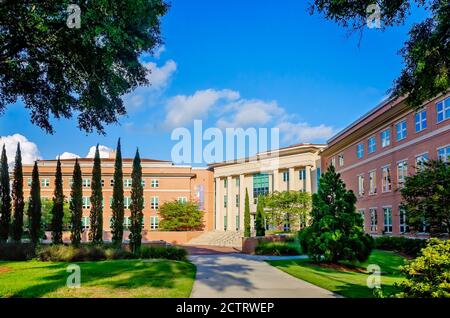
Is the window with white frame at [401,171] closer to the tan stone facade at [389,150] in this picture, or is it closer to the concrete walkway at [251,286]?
the tan stone facade at [389,150]

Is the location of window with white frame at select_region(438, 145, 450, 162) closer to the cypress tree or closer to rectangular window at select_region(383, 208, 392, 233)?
rectangular window at select_region(383, 208, 392, 233)

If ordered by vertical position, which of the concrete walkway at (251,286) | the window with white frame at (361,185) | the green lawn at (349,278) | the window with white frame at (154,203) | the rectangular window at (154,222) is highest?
the window with white frame at (361,185)

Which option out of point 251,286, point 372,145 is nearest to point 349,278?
point 251,286

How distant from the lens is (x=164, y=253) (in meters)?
20.7

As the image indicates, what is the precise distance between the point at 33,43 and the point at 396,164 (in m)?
28.0

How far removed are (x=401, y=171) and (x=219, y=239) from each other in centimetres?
2625

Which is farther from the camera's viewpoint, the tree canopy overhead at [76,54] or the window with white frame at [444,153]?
the window with white frame at [444,153]

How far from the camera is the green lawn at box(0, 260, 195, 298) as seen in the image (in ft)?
33.3

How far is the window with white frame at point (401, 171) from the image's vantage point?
3018 cm

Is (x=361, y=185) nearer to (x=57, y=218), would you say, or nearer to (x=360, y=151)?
(x=360, y=151)

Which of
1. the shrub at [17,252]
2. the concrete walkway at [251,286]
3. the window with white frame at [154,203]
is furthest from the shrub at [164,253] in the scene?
the window with white frame at [154,203]

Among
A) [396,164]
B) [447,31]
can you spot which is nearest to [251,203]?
[396,164]

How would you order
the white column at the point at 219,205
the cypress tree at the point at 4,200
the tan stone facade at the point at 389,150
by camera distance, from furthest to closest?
the white column at the point at 219,205, the cypress tree at the point at 4,200, the tan stone facade at the point at 389,150

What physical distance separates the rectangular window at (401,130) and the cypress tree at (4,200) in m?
30.9
